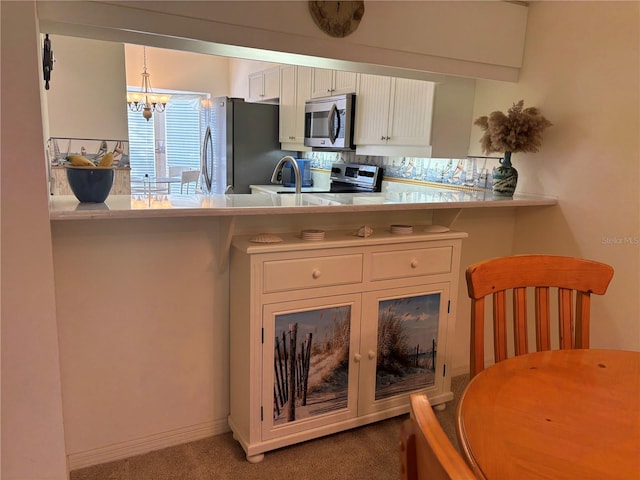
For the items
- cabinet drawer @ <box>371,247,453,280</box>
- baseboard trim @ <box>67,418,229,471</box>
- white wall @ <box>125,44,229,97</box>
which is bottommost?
baseboard trim @ <box>67,418,229,471</box>

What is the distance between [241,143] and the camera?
4586 mm

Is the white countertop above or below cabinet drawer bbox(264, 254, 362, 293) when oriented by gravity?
above

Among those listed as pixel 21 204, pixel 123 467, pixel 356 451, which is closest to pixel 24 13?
pixel 21 204

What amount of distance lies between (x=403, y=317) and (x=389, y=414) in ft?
1.58

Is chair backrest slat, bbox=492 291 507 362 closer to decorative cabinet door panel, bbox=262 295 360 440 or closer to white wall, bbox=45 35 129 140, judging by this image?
decorative cabinet door panel, bbox=262 295 360 440

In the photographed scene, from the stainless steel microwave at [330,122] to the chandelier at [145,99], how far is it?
2.05 m

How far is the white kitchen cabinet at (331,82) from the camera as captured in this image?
3607mm

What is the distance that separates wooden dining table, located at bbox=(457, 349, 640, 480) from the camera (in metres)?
0.84

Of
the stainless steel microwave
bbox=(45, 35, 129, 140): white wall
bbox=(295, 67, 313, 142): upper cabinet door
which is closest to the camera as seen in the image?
the stainless steel microwave

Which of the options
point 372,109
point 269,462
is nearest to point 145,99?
point 372,109

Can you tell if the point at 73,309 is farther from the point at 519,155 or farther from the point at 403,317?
the point at 519,155

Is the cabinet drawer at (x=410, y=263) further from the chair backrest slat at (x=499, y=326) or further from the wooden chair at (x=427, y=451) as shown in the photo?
the wooden chair at (x=427, y=451)

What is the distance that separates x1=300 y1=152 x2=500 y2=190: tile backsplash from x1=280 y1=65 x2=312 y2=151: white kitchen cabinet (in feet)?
1.89

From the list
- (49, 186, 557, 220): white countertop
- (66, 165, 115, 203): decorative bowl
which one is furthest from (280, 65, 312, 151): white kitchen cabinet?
(66, 165, 115, 203): decorative bowl
